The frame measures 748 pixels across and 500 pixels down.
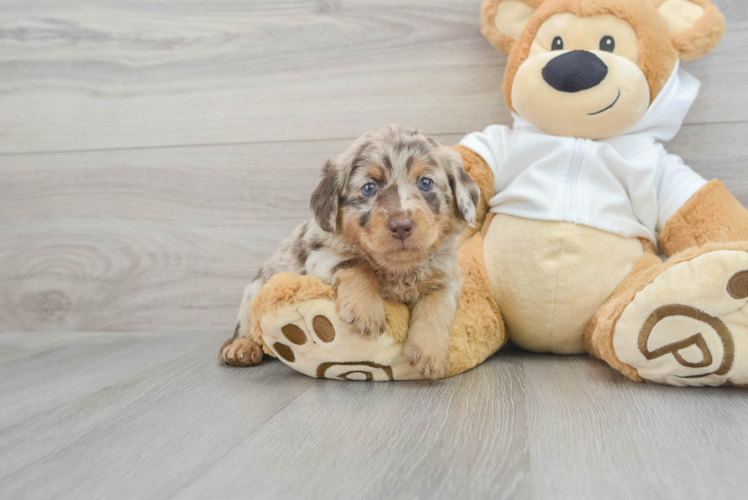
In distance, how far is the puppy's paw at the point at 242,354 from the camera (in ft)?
6.81

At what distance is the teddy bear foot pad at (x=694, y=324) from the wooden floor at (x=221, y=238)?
0.07m

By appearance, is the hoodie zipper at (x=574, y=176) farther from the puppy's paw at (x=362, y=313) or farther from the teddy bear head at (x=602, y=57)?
the puppy's paw at (x=362, y=313)

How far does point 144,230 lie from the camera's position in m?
2.81

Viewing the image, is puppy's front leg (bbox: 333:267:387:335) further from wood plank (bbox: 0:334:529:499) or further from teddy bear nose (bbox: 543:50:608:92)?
teddy bear nose (bbox: 543:50:608:92)

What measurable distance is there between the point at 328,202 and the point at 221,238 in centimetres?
117

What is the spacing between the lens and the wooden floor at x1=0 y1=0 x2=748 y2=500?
1254mm

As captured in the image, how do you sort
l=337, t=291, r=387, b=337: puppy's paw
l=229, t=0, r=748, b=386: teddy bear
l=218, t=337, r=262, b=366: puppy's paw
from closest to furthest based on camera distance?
l=337, t=291, r=387, b=337: puppy's paw
l=229, t=0, r=748, b=386: teddy bear
l=218, t=337, r=262, b=366: puppy's paw

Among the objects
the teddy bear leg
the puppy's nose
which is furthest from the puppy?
the teddy bear leg

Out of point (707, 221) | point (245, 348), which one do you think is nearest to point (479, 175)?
point (707, 221)

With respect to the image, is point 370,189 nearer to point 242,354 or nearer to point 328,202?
point 328,202

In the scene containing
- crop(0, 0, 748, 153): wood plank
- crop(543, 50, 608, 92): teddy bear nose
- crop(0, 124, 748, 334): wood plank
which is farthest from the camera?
crop(0, 124, 748, 334): wood plank

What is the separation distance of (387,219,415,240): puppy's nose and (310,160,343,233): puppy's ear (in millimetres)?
255

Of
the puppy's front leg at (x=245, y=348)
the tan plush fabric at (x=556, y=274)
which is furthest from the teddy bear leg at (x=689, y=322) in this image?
the puppy's front leg at (x=245, y=348)

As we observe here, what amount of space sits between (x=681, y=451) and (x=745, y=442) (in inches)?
6.6
